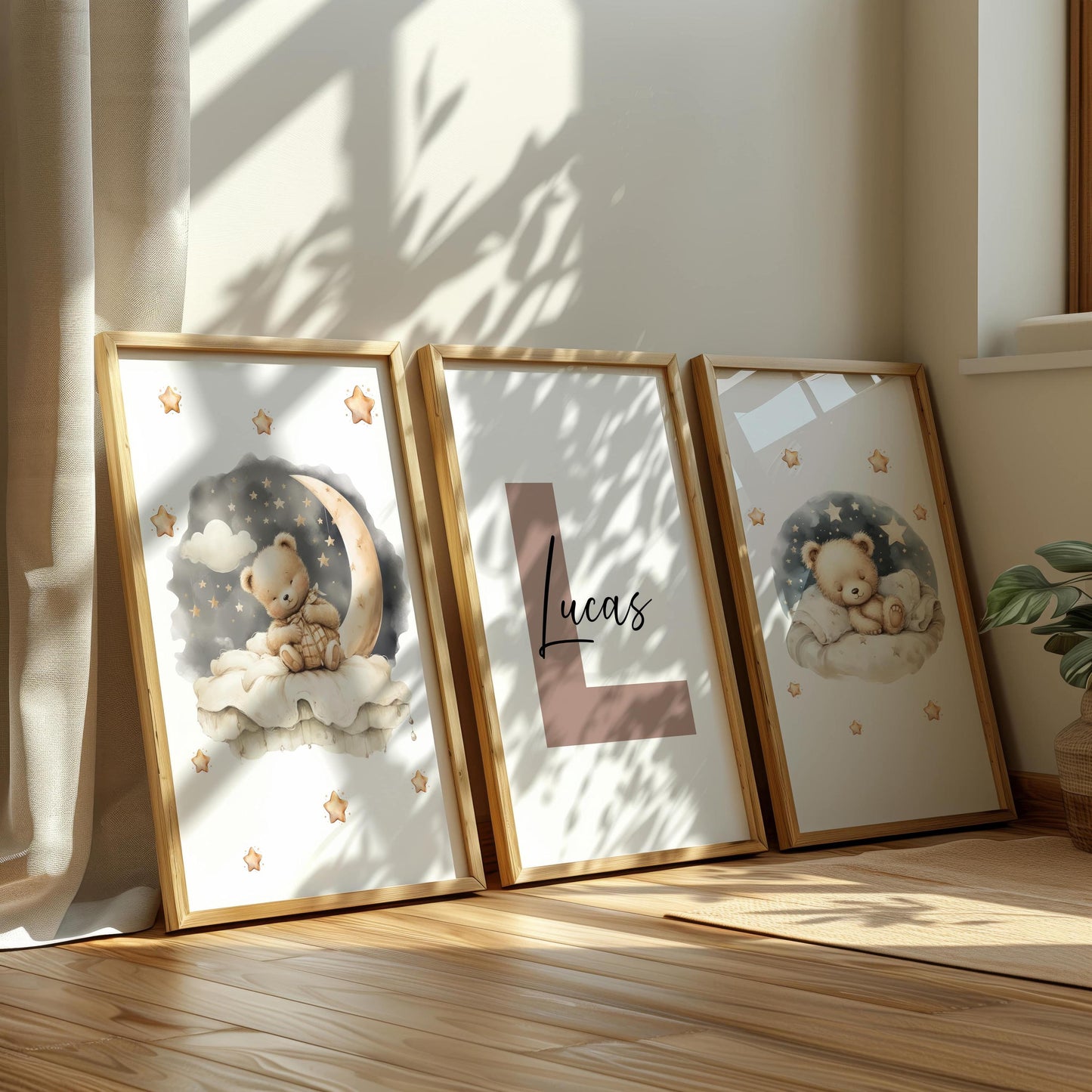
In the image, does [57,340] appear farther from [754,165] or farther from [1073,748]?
[1073,748]

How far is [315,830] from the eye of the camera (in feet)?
7.04

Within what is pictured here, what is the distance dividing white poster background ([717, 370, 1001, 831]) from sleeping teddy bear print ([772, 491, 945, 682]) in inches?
0.8

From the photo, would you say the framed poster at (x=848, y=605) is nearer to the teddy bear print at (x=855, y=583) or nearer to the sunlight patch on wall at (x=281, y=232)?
the teddy bear print at (x=855, y=583)

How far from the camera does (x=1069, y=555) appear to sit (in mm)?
2561

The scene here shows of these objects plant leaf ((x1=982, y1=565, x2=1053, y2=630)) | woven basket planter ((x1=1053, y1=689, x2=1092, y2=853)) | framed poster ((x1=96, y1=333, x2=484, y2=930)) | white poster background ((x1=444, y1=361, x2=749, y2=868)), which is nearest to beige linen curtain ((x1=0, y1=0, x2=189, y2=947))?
framed poster ((x1=96, y1=333, x2=484, y2=930))

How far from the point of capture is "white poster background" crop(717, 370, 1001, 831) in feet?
8.93

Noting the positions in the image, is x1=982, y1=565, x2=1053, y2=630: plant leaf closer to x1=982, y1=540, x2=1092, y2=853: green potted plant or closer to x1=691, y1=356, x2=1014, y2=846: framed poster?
x1=982, y1=540, x2=1092, y2=853: green potted plant

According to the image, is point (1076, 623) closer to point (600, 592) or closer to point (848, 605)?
point (848, 605)

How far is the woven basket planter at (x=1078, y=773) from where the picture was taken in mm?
2541

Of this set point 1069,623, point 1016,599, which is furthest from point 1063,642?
point 1016,599

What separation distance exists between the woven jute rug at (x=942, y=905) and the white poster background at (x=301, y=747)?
1.54ft

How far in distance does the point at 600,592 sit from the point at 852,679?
0.58 m

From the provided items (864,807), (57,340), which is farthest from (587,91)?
(864,807)

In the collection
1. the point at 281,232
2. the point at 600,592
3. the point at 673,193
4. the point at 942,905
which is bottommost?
the point at 942,905
